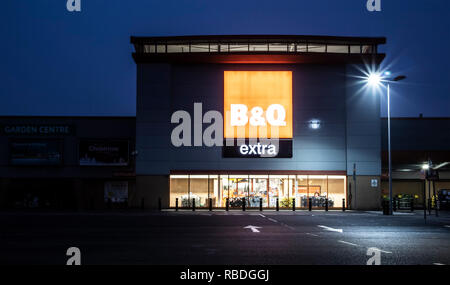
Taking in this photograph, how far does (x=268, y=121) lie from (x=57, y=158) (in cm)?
1825

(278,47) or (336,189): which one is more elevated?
(278,47)

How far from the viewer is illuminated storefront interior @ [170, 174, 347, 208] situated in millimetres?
39000

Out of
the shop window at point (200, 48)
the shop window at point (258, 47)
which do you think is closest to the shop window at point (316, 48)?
the shop window at point (258, 47)

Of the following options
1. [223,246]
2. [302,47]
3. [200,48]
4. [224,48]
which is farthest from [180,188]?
[223,246]

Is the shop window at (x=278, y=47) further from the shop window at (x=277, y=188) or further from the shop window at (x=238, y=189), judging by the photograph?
the shop window at (x=238, y=189)

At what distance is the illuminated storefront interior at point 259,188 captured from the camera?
3900 centimetres

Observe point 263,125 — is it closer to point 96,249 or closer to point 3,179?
point 3,179

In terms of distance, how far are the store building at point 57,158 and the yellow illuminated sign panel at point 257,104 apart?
9299mm

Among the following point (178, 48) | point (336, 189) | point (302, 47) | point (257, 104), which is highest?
point (302, 47)

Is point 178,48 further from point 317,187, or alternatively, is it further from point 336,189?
point 336,189

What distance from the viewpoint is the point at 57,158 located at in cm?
4112

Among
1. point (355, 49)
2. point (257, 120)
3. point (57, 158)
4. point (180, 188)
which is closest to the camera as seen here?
point (257, 120)

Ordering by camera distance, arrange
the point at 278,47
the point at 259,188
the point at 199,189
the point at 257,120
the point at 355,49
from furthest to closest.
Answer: the point at 355,49
the point at 278,47
the point at 259,188
the point at 199,189
the point at 257,120
